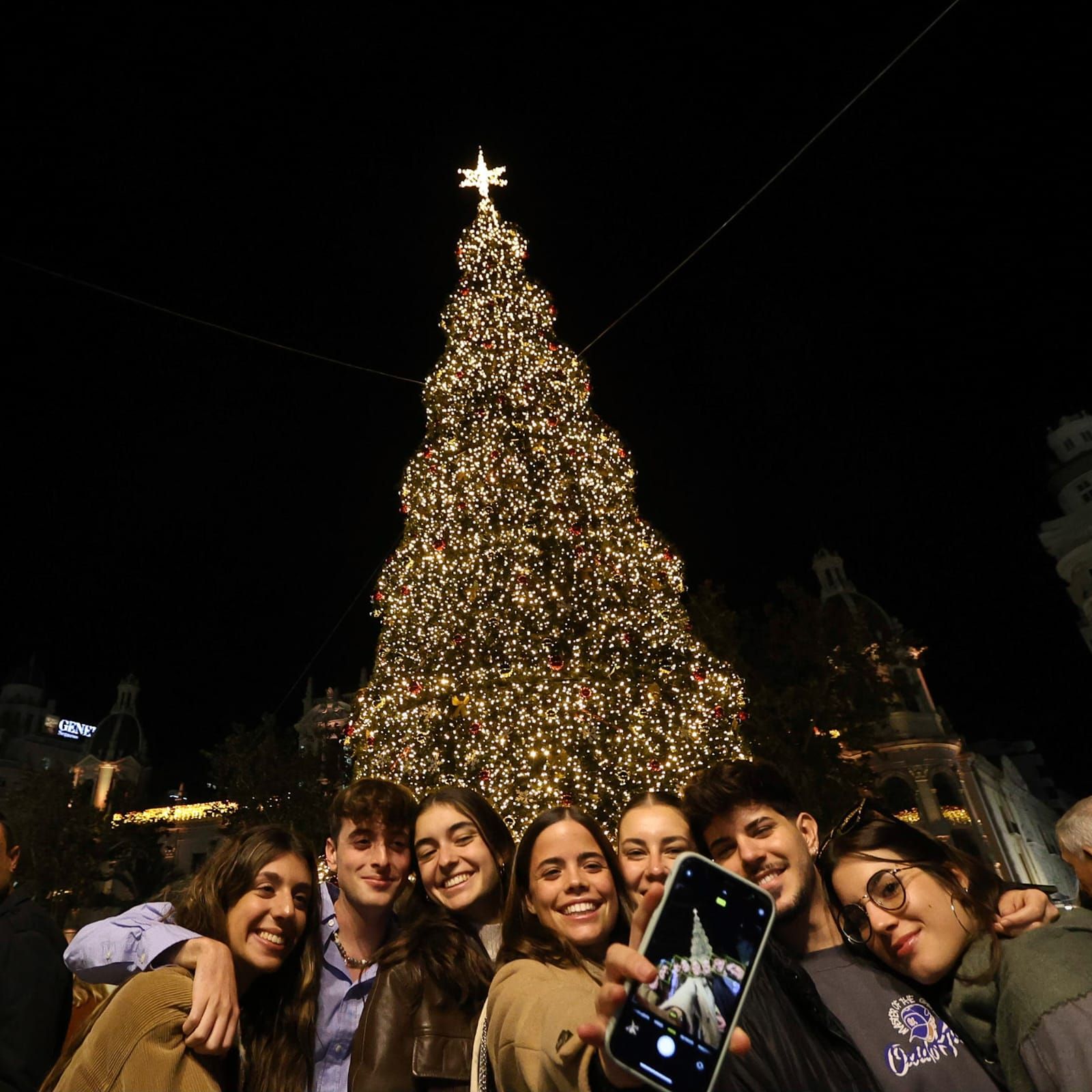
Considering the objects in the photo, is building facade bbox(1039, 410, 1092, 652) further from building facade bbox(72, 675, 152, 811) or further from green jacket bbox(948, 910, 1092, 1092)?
building facade bbox(72, 675, 152, 811)

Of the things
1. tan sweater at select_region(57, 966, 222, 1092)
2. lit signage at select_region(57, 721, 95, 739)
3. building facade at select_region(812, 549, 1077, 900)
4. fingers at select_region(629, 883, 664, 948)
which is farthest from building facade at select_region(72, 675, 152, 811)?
fingers at select_region(629, 883, 664, 948)

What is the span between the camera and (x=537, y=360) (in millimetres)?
11141

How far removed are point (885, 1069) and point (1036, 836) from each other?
5992 centimetres

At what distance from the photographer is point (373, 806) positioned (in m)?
3.25

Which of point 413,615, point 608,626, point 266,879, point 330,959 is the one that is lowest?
point 330,959

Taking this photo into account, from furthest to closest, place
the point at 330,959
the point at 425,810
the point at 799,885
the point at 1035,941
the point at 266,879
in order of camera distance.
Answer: the point at 425,810 < the point at 330,959 < the point at 266,879 < the point at 799,885 < the point at 1035,941

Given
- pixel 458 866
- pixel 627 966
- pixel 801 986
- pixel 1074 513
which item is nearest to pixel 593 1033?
pixel 627 966

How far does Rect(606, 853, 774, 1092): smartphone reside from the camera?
1.33 meters

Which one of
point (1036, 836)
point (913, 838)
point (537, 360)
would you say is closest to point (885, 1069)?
point (913, 838)

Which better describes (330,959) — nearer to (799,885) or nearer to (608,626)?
(799,885)

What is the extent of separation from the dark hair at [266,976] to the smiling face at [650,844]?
1.37 m

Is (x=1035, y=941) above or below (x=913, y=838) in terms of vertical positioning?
below

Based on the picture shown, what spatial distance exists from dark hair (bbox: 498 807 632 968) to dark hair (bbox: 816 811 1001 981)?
32.0 inches

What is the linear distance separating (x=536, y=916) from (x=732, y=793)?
2.89ft
